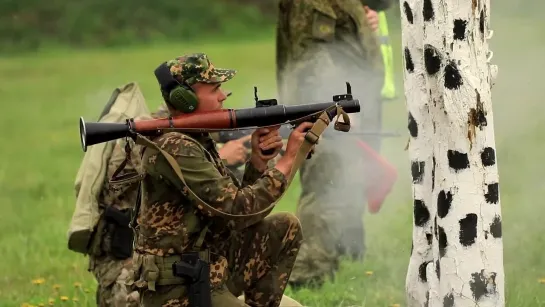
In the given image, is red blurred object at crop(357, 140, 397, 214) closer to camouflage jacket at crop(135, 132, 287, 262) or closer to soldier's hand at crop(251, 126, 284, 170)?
soldier's hand at crop(251, 126, 284, 170)

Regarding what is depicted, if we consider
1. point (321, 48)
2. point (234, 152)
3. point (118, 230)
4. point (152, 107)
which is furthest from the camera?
point (152, 107)

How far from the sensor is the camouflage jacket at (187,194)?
549 centimetres

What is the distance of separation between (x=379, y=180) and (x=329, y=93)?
993mm

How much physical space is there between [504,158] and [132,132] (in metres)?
5.47

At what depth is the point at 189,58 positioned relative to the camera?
564 cm

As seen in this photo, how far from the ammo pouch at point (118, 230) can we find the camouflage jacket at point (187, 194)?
4.29 ft

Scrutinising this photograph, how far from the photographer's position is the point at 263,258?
6121 millimetres

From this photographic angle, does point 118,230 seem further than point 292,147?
Yes

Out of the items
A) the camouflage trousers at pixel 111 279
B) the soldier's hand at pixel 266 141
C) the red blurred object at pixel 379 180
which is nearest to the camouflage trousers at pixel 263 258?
the soldier's hand at pixel 266 141

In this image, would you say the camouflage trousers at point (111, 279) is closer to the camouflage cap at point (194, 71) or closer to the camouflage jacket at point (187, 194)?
the camouflage jacket at point (187, 194)

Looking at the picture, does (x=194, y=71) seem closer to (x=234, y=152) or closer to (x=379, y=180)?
(x=234, y=152)

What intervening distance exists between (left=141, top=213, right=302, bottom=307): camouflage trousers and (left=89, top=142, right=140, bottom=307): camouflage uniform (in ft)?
3.72

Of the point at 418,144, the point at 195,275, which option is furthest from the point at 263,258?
the point at 418,144

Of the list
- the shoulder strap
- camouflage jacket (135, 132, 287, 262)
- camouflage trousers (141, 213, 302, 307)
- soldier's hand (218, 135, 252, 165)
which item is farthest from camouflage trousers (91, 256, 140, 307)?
the shoulder strap
